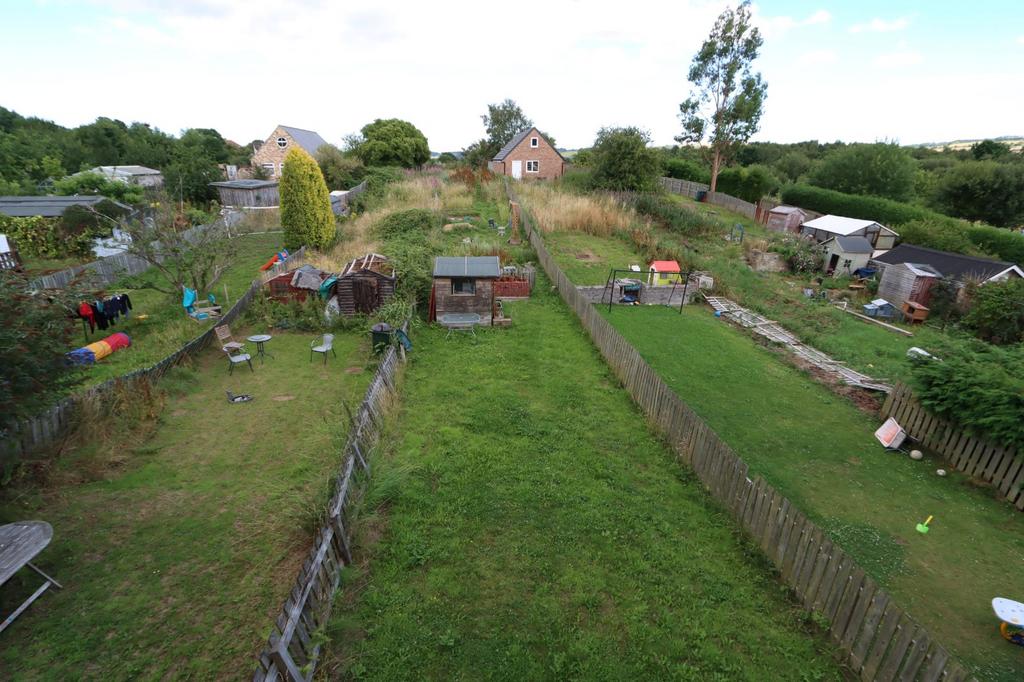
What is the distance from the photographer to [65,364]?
25.3 feet

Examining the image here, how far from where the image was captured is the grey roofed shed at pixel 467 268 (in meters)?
15.8

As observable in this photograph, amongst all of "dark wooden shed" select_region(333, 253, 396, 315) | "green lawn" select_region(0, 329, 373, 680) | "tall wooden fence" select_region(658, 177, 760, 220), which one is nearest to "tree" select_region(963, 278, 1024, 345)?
"dark wooden shed" select_region(333, 253, 396, 315)

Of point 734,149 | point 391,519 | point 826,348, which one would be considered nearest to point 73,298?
point 391,519

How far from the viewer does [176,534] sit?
6949mm

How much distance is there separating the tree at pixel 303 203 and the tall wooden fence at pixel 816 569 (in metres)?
20.5

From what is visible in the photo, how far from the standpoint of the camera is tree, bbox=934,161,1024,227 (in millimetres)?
32750

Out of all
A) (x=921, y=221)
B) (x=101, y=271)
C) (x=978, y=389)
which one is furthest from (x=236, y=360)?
(x=921, y=221)

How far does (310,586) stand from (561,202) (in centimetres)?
2992

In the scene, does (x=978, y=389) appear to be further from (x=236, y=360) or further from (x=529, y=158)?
(x=529, y=158)

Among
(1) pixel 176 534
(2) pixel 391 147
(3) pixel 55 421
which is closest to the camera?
(1) pixel 176 534

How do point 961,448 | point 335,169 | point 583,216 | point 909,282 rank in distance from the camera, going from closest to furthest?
point 961,448
point 909,282
point 583,216
point 335,169

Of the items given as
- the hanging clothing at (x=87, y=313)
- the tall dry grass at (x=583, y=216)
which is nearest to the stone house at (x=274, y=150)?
the tall dry grass at (x=583, y=216)

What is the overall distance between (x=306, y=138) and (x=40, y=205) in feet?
122

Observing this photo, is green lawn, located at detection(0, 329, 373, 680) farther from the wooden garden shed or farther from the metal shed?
the wooden garden shed
